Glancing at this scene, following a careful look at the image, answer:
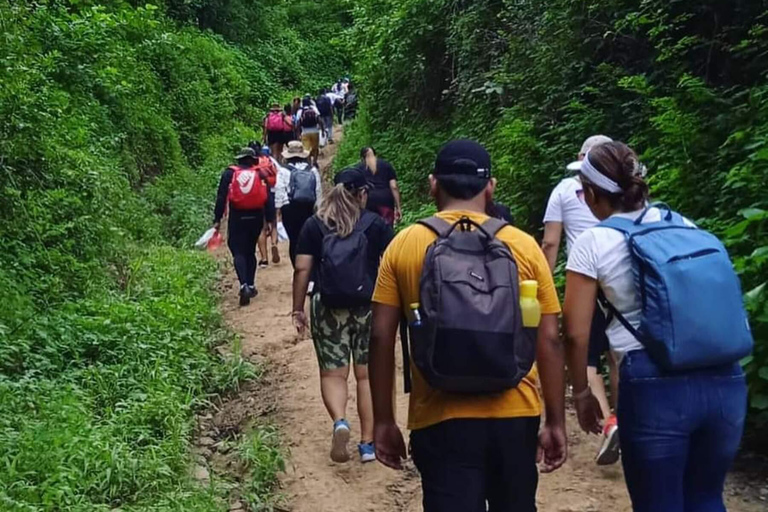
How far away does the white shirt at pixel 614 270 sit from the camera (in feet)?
10.1

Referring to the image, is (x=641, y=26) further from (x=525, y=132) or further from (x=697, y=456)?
(x=697, y=456)

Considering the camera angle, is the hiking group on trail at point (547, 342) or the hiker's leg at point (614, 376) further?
the hiker's leg at point (614, 376)

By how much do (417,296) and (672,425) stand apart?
3.09 feet

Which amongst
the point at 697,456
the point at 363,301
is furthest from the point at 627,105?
the point at 697,456

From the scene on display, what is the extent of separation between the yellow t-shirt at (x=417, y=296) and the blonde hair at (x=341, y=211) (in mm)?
2365

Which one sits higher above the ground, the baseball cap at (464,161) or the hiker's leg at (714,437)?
the baseball cap at (464,161)

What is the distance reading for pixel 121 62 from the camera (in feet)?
57.5

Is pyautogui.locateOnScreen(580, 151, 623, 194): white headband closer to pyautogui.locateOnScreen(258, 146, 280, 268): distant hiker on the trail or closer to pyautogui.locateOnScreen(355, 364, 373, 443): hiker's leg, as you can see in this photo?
pyautogui.locateOnScreen(355, 364, 373, 443): hiker's leg

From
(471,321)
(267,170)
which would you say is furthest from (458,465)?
(267,170)

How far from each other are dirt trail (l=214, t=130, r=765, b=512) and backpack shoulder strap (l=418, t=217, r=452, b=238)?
2478mm

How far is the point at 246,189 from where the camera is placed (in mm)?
10086

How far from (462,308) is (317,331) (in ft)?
9.51

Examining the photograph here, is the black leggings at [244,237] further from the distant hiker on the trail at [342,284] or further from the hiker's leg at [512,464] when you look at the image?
the hiker's leg at [512,464]

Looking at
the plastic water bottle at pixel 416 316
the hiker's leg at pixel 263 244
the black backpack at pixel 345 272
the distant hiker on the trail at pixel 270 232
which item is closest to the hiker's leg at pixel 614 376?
the plastic water bottle at pixel 416 316
